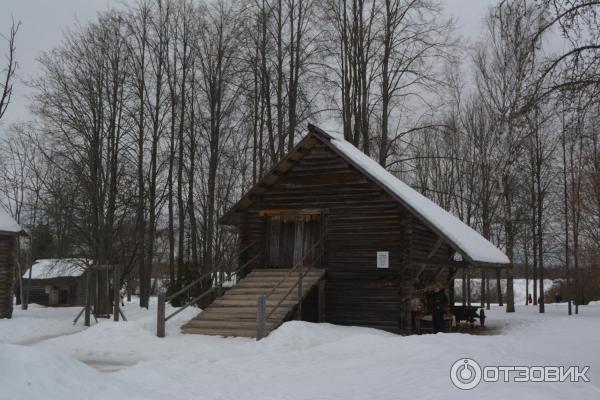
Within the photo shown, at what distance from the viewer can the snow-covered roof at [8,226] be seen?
80.2 feet

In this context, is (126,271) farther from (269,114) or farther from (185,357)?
(185,357)

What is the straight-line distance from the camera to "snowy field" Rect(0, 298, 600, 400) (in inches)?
272

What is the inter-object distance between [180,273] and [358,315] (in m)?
11.6

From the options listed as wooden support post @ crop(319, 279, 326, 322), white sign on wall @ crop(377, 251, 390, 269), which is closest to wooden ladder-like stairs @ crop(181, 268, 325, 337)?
wooden support post @ crop(319, 279, 326, 322)

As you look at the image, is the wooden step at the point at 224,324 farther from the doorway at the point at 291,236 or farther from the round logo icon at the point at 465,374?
the round logo icon at the point at 465,374

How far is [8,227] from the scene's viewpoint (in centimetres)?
2464

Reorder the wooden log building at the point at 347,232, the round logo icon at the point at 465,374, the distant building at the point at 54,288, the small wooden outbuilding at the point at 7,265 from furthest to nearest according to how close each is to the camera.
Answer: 1. the distant building at the point at 54,288
2. the small wooden outbuilding at the point at 7,265
3. the wooden log building at the point at 347,232
4. the round logo icon at the point at 465,374

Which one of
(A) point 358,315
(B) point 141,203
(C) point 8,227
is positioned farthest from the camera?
(B) point 141,203

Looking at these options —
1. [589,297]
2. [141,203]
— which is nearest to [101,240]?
[141,203]

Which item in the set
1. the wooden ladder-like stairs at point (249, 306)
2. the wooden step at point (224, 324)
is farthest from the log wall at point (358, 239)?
the wooden step at point (224, 324)

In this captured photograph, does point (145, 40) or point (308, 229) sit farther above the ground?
point (145, 40)

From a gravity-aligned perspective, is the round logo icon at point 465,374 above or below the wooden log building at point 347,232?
below
